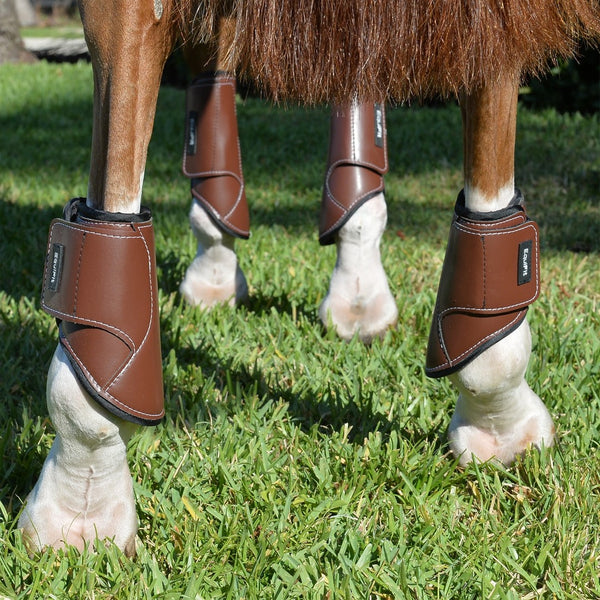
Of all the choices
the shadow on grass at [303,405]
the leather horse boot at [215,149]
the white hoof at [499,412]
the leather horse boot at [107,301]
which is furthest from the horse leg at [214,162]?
the leather horse boot at [107,301]

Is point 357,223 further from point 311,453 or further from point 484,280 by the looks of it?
point 484,280

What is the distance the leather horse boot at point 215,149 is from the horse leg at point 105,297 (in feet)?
4.12

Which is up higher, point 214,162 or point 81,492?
point 214,162

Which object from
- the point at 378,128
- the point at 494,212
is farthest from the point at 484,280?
the point at 378,128

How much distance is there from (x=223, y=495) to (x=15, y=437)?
54cm

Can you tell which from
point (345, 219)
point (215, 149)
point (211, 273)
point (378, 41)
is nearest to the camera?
point (378, 41)

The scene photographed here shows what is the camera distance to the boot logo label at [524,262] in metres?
1.64

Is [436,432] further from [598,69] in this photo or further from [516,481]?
[598,69]

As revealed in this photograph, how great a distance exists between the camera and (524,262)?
165 cm

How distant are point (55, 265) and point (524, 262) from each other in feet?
2.81

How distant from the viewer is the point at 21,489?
1.82 m

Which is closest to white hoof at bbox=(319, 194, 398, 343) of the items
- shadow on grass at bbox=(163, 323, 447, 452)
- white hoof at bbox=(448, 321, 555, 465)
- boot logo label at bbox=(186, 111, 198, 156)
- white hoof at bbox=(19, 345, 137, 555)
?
shadow on grass at bbox=(163, 323, 447, 452)

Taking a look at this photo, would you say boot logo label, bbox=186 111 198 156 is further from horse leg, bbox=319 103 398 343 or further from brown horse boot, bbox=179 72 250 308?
horse leg, bbox=319 103 398 343

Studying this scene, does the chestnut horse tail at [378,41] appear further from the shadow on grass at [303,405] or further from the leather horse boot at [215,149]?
the leather horse boot at [215,149]
